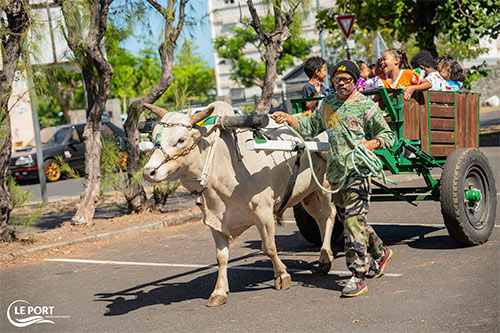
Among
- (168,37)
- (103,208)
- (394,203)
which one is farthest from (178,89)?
(394,203)

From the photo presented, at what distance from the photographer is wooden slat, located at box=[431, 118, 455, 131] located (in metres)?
7.97

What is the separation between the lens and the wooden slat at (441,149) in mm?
8000

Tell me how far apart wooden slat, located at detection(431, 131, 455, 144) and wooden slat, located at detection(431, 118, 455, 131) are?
0.05m

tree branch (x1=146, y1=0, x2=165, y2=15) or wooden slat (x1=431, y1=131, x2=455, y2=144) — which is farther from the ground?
tree branch (x1=146, y1=0, x2=165, y2=15)

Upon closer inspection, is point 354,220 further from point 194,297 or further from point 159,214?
point 159,214

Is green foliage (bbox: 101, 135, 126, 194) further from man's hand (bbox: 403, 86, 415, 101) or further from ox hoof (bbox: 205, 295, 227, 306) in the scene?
man's hand (bbox: 403, 86, 415, 101)

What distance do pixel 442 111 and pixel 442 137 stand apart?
1.01 feet

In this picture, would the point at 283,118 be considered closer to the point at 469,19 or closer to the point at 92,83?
the point at 92,83

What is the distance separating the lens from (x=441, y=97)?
805 centimetres

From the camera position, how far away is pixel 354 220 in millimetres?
6352

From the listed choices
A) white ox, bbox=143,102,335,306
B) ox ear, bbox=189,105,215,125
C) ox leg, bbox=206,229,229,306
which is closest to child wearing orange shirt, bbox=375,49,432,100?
white ox, bbox=143,102,335,306

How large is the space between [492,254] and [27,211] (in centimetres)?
1037

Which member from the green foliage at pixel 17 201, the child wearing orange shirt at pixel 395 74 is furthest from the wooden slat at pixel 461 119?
the green foliage at pixel 17 201
